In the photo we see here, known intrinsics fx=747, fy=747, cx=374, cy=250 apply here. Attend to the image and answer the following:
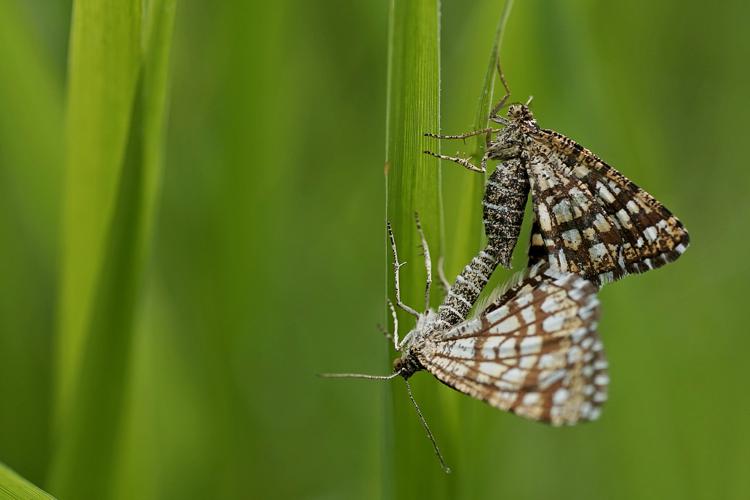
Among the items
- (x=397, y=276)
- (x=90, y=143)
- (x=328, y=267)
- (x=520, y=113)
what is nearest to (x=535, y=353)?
(x=397, y=276)

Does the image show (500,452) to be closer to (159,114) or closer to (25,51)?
(159,114)

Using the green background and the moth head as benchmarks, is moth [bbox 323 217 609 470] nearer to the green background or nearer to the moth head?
the green background

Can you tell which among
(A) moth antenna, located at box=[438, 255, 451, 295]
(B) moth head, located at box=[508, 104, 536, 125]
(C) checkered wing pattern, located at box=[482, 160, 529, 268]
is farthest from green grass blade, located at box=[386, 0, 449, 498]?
(B) moth head, located at box=[508, 104, 536, 125]

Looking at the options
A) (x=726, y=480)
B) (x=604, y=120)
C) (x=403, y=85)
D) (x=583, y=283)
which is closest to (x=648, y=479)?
(x=726, y=480)

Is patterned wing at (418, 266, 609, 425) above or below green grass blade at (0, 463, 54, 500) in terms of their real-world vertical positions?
above

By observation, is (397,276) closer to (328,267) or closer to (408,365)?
(408,365)

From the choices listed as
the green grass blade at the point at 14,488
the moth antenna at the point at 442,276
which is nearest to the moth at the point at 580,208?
the moth antenna at the point at 442,276
